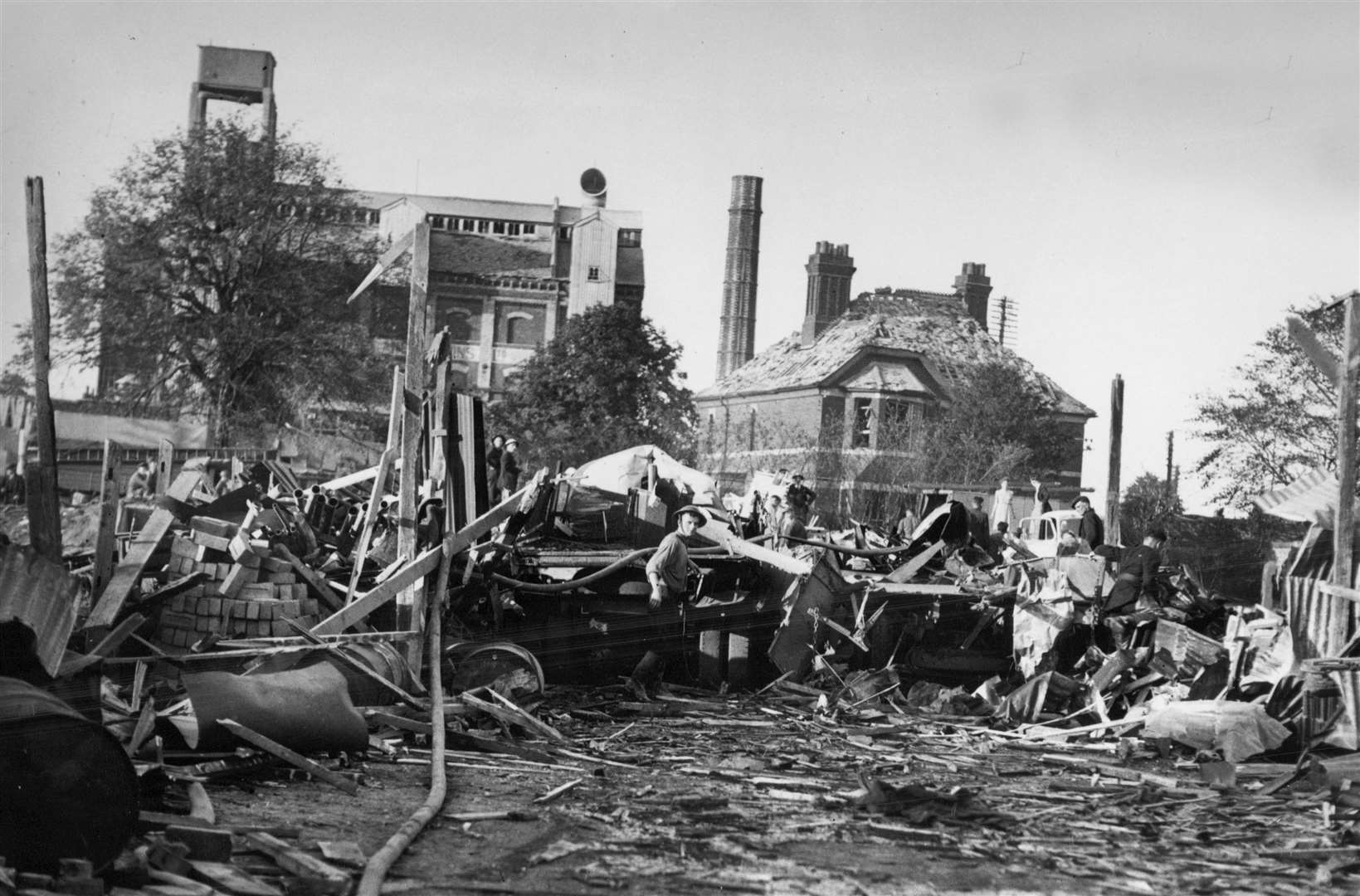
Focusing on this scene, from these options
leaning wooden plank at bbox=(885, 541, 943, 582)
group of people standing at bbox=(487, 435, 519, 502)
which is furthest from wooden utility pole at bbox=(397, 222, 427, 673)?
group of people standing at bbox=(487, 435, 519, 502)

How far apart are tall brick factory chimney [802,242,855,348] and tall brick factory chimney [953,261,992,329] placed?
18.5 ft

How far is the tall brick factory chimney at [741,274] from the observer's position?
74000 mm

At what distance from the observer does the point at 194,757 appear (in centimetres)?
842

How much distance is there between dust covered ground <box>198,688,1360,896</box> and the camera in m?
6.75

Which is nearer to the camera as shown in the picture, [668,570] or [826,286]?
[668,570]

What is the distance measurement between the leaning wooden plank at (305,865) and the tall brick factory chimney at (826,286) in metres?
62.5

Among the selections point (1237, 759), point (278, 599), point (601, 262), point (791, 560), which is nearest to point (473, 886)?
point (278, 599)

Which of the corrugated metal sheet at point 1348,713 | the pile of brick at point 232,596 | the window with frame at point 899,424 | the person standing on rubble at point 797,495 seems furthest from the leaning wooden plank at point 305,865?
the window with frame at point 899,424

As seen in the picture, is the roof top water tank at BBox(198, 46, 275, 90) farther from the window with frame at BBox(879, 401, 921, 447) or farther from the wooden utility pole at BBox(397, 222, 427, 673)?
the wooden utility pole at BBox(397, 222, 427, 673)

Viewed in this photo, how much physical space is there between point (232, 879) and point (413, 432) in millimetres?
5813

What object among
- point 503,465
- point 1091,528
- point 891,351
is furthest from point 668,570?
point 891,351

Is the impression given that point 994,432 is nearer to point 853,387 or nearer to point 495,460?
point 853,387

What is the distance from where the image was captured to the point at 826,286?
6925 cm

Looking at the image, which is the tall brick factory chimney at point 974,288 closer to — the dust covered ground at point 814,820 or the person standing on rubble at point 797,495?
the person standing on rubble at point 797,495
